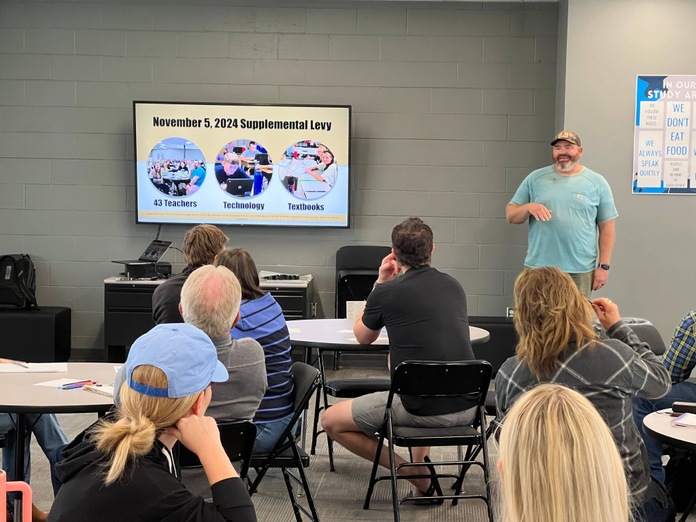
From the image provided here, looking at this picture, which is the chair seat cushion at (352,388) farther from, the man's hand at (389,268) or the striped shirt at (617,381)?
the striped shirt at (617,381)

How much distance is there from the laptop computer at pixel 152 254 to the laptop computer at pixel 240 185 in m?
0.65

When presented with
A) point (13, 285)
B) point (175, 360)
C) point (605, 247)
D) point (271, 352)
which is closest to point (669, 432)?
point (271, 352)

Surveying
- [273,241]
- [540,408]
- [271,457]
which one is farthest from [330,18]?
[540,408]

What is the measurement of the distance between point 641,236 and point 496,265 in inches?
48.5

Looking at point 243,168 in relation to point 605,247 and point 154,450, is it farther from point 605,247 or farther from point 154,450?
point 154,450

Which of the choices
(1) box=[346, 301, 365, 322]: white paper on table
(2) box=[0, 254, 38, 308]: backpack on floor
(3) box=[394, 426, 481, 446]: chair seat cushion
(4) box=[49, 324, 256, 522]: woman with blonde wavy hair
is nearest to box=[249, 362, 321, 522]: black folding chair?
(3) box=[394, 426, 481, 446]: chair seat cushion

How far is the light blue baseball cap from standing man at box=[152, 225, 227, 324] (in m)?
2.13

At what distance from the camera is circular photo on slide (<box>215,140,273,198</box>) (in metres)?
6.84

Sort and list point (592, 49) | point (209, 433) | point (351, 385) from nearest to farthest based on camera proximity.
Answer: point (209, 433) < point (351, 385) < point (592, 49)

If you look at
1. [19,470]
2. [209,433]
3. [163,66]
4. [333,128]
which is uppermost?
[163,66]

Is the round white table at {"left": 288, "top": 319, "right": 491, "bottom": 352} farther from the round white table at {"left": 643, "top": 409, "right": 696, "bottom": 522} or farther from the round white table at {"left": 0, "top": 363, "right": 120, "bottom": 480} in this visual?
the round white table at {"left": 643, "top": 409, "right": 696, "bottom": 522}

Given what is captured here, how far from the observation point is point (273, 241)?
7070mm

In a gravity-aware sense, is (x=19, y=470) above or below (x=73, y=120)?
below

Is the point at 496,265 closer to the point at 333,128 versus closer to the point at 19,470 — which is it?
the point at 333,128
